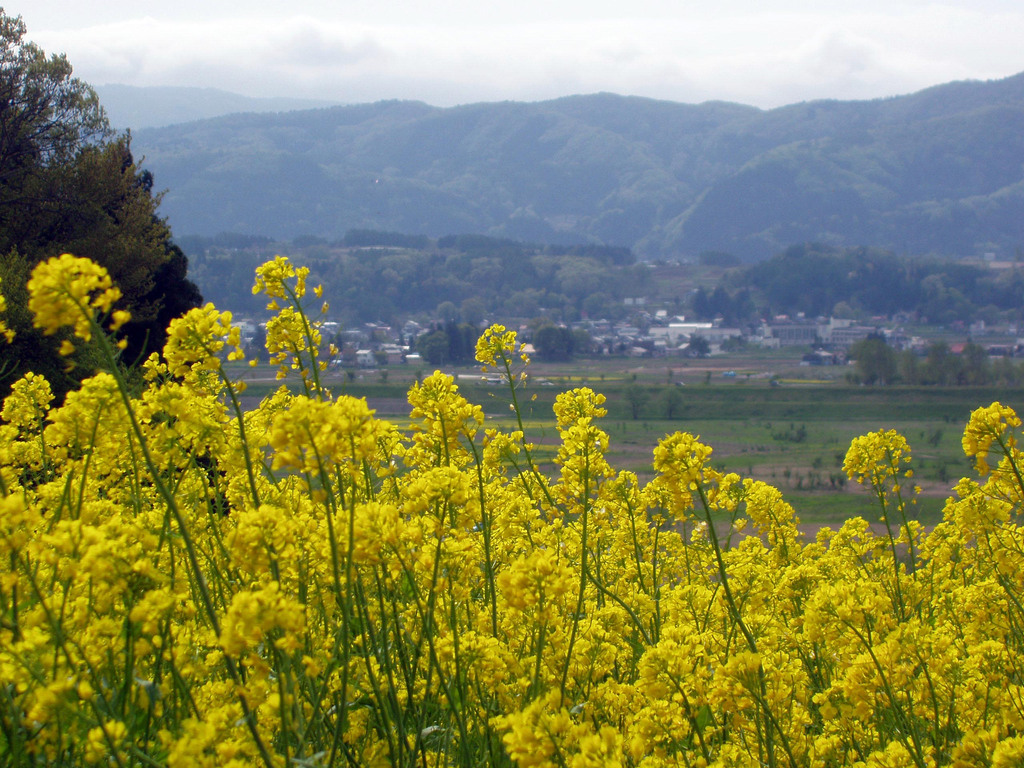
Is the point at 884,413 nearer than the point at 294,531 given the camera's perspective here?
No

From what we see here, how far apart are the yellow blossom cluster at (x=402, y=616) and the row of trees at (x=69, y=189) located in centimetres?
1282

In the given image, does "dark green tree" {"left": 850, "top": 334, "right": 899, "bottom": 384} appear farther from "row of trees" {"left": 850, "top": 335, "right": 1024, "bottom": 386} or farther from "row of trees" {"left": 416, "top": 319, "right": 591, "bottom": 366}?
"row of trees" {"left": 416, "top": 319, "right": 591, "bottom": 366}

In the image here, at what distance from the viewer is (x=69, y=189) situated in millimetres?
17000

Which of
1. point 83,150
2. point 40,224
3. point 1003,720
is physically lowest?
point 1003,720

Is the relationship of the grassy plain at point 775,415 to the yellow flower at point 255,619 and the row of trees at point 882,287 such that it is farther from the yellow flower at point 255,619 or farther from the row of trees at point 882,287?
the row of trees at point 882,287

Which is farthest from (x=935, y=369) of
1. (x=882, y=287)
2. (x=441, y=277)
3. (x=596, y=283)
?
(x=882, y=287)

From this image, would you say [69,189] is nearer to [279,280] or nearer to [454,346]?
[279,280]

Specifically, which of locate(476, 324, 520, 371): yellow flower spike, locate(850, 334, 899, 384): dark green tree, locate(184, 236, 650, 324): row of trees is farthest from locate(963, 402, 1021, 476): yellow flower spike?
locate(184, 236, 650, 324): row of trees

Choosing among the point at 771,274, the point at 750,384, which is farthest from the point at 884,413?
the point at 771,274

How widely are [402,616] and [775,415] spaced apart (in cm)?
5089

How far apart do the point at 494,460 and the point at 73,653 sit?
2367 millimetres

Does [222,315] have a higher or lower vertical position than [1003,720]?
higher

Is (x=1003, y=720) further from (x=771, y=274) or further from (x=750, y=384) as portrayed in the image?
(x=771, y=274)

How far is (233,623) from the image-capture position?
1.94m
